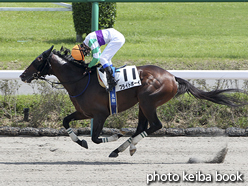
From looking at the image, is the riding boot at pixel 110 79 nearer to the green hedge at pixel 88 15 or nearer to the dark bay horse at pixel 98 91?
the dark bay horse at pixel 98 91

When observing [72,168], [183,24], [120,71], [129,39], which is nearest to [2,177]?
[72,168]

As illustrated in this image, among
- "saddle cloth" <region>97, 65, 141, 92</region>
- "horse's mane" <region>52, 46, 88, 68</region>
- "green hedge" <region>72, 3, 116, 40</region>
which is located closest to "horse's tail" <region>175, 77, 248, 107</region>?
"saddle cloth" <region>97, 65, 141, 92</region>

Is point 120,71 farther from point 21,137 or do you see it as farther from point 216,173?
point 21,137

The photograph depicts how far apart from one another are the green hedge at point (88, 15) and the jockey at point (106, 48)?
5.02 m

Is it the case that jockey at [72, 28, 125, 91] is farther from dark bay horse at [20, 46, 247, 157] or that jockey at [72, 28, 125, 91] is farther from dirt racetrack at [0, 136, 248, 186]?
dirt racetrack at [0, 136, 248, 186]

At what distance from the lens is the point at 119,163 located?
5152 millimetres

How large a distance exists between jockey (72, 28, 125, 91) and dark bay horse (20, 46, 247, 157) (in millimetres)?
249

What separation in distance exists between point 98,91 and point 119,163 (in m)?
1.03

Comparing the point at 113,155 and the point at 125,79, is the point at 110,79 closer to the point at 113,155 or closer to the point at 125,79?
the point at 125,79

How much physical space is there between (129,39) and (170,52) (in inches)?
93.9

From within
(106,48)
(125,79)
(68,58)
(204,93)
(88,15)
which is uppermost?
(88,15)

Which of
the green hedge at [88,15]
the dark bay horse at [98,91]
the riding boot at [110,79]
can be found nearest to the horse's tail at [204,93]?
the dark bay horse at [98,91]

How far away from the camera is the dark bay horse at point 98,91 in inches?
210

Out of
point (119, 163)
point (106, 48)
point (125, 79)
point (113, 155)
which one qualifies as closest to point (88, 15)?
point (106, 48)
